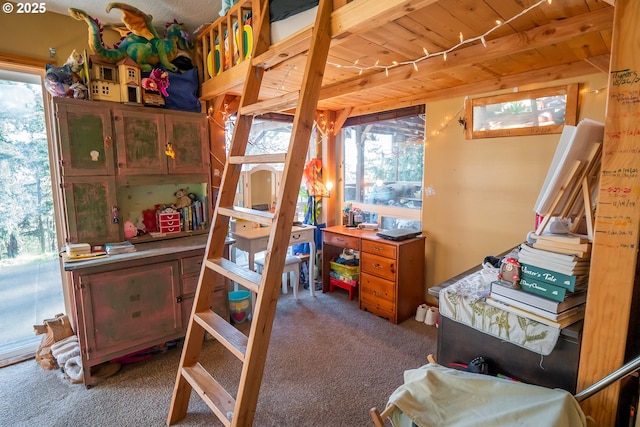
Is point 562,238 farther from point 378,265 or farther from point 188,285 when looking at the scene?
point 188,285

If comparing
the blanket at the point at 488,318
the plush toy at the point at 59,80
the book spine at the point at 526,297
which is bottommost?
the blanket at the point at 488,318

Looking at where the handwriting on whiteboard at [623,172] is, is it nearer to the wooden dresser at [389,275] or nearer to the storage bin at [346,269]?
the wooden dresser at [389,275]

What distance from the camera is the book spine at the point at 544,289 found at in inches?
48.3

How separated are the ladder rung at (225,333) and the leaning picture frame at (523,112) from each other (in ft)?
8.32

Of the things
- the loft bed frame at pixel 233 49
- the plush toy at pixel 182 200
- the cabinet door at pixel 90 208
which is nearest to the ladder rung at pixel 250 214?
the loft bed frame at pixel 233 49

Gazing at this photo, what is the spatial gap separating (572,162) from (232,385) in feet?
7.29

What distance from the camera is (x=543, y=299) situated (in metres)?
1.26

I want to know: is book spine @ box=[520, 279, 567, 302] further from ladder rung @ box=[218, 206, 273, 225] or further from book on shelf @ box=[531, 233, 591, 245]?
ladder rung @ box=[218, 206, 273, 225]

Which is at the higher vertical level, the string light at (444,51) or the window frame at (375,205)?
the string light at (444,51)

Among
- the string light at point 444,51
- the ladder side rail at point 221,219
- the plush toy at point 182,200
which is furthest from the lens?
the plush toy at point 182,200

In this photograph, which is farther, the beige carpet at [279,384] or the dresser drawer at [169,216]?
the dresser drawer at [169,216]

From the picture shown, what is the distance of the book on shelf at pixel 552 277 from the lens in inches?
47.5

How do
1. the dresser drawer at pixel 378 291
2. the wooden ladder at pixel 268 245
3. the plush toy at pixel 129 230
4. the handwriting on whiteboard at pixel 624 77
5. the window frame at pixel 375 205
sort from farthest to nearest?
the window frame at pixel 375 205, the dresser drawer at pixel 378 291, the plush toy at pixel 129 230, the wooden ladder at pixel 268 245, the handwriting on whiteboard at pixel 624 77

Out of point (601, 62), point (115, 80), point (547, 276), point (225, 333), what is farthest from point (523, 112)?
point (115, 80)
